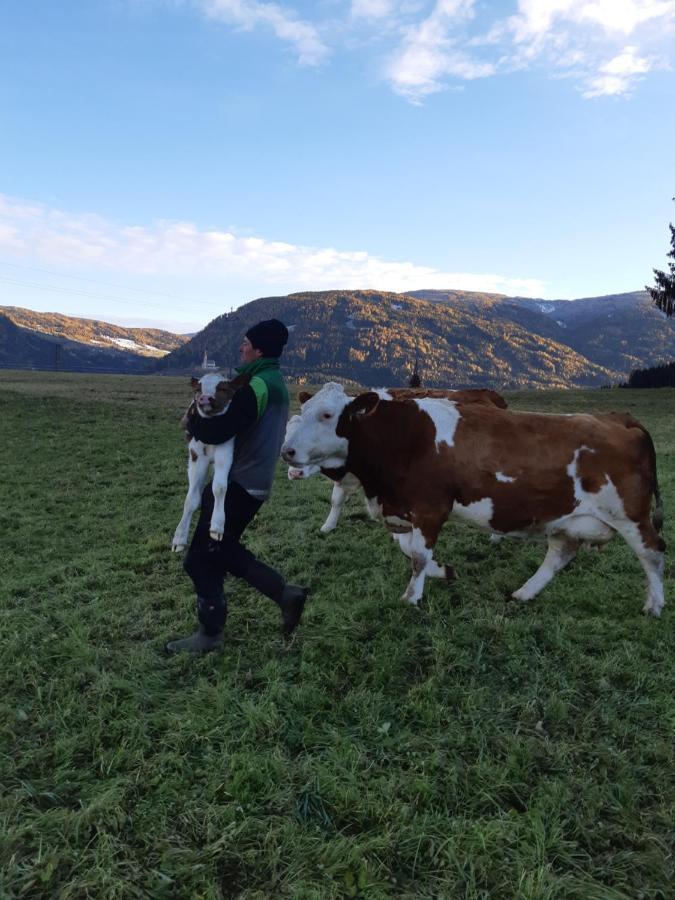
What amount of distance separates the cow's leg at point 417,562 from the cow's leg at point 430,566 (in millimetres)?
191

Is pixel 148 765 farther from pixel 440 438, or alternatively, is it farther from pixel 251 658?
pixel 440 438

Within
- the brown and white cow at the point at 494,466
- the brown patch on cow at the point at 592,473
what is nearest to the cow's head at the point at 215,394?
the brown and white cow at the point at 494,466

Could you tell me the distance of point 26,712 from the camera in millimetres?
3836

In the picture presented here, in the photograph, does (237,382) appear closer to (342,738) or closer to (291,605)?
(291,605)

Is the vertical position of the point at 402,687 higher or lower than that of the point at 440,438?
lower

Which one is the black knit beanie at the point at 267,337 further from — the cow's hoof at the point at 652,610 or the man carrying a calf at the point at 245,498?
the cow's hoof at the point at 652,610

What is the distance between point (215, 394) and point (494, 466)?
2708 millimetres

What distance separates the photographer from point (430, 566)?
19.6 feet

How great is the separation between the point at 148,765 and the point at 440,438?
12.0 ft

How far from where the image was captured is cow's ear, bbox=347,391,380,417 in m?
5.37

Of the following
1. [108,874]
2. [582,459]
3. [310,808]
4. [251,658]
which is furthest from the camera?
[582,459]

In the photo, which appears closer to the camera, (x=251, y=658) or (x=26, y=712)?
(x=26, y=712)

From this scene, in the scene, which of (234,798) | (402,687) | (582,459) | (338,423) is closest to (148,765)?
(234,798)

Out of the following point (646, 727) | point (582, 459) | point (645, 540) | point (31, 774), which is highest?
point (582, 459)
